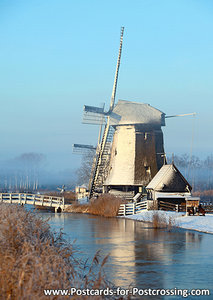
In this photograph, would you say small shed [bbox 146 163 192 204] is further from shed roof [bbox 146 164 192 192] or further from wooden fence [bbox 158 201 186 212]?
wooden fence [bbox 158 201 186 212]

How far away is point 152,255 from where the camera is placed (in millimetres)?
15234

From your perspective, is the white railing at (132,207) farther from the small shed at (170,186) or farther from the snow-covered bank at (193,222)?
the snow-covered bank at (193,222)

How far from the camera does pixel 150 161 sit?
41875 millimetres

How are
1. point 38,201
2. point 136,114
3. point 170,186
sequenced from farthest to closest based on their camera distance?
point 38,201
point 136,114
point 170,186

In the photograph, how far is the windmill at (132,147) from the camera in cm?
4166

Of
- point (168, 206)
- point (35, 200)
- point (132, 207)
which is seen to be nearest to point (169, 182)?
point (168, 206)

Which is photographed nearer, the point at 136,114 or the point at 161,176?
the point at 161,176

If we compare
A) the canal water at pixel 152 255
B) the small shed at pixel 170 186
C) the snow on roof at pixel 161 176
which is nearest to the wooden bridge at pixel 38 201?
the snow on roof at pixel 161 176

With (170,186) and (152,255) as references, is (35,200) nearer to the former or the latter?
(170,186)

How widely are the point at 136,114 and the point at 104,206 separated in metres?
10.0

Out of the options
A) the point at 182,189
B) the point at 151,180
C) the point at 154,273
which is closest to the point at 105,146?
the point at 151,180

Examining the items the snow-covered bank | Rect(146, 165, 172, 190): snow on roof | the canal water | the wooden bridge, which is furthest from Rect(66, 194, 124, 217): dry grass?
the canal water

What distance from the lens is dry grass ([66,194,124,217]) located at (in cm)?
3611

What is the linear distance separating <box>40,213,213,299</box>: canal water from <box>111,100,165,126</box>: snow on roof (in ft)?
64.5
